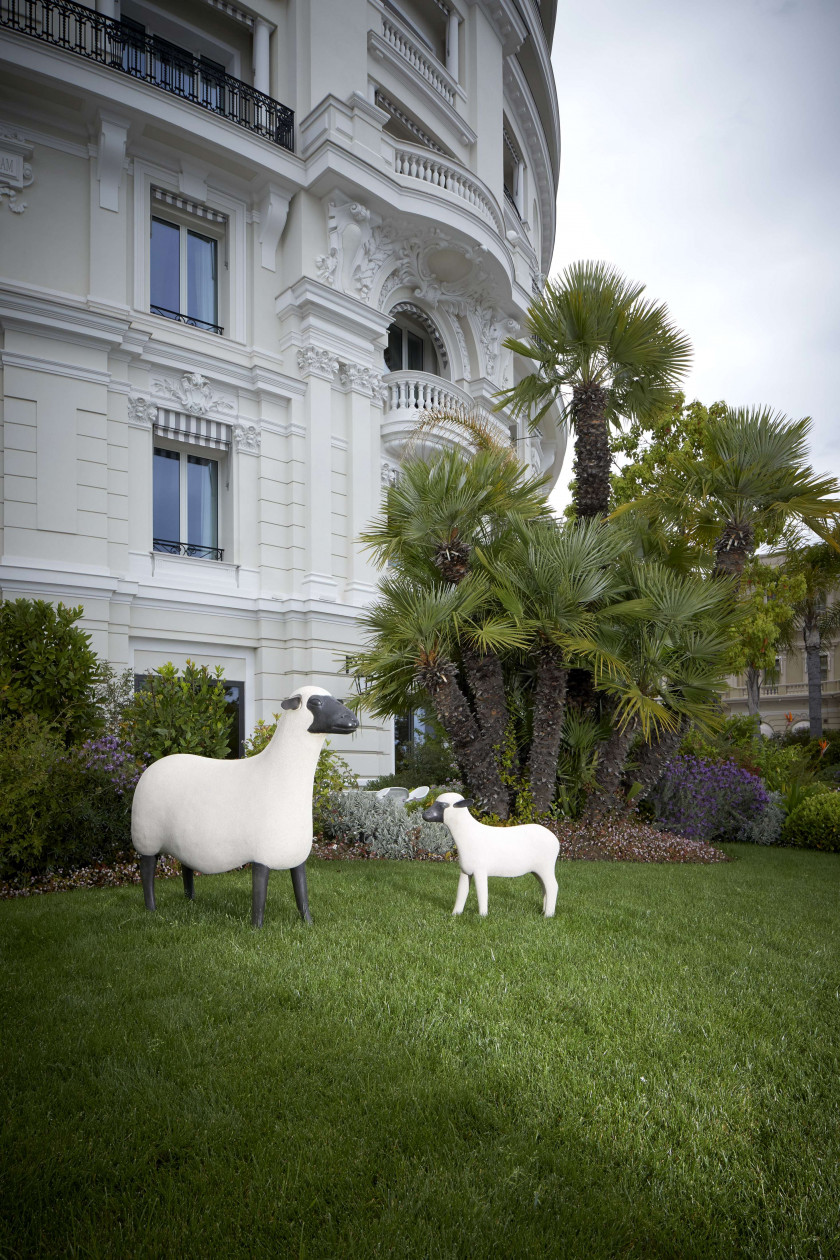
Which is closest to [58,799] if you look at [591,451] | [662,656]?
[662,656]

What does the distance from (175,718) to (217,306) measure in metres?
9.63

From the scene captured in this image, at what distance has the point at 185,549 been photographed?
552 inches

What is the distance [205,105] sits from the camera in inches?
558

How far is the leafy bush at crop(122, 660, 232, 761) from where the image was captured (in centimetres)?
856

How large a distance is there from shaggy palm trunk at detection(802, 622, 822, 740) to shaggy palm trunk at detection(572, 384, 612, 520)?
2408 cm

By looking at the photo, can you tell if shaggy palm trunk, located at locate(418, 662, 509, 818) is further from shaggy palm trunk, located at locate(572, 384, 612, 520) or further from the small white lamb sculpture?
the small white lamb sculpture

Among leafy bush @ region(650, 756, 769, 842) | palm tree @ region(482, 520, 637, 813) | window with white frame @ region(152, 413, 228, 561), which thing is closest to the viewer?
palm tree @ region(482, 520, 637, 813)

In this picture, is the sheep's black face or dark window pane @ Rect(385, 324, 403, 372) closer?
the sheep's black face

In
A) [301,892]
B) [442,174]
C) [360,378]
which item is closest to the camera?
[301,892]

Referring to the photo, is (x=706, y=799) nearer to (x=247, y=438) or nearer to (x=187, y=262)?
(x=247, y=438)

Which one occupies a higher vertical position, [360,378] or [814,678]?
[360,378]

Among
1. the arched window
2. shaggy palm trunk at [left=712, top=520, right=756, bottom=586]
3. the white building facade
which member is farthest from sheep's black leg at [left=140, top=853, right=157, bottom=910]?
the arched window

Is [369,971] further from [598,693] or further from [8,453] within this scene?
[8,453]

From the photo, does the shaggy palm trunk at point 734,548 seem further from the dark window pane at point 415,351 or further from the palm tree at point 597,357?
the dark window pane at point 415,351
